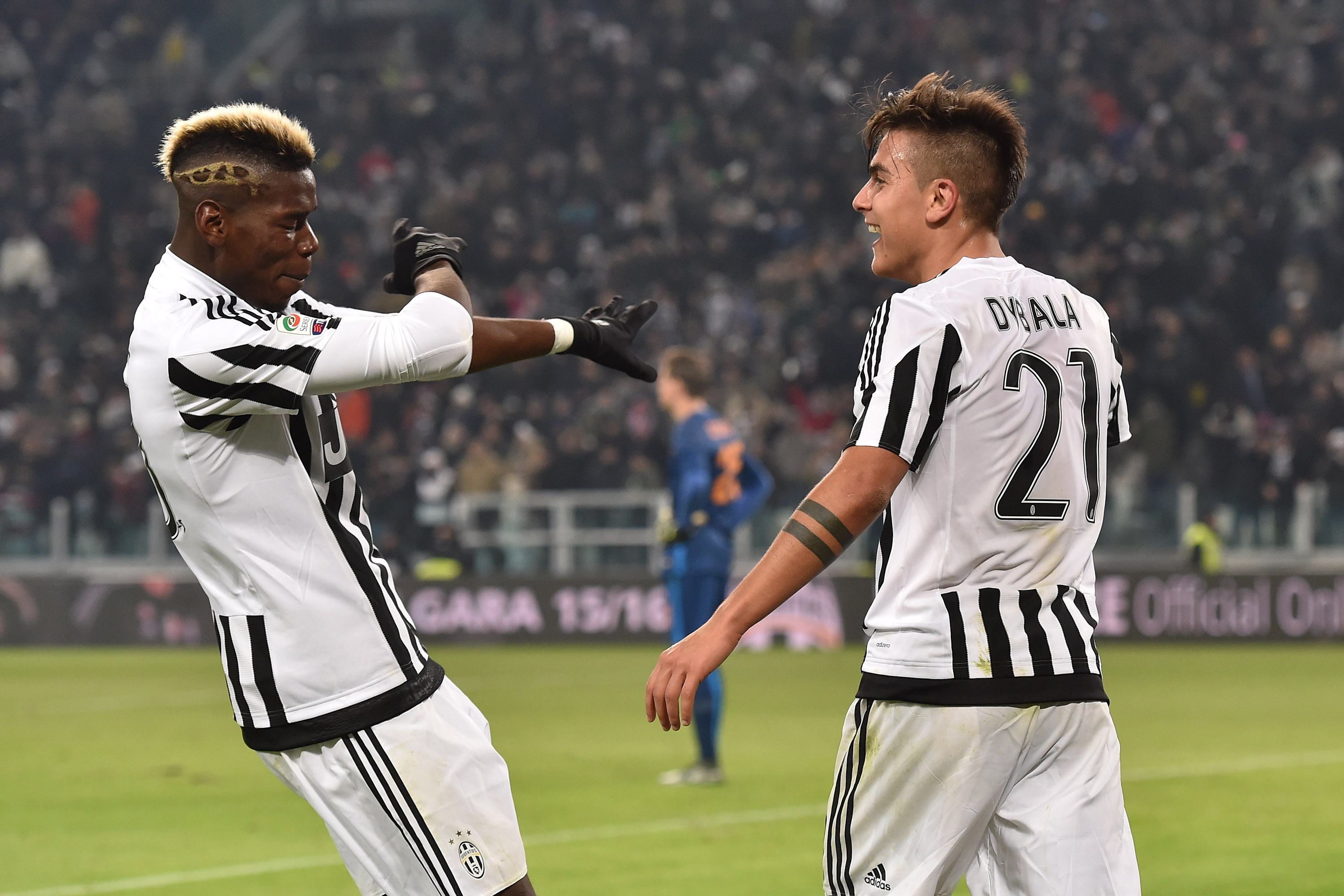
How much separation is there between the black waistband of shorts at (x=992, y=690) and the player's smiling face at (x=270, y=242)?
143 cm

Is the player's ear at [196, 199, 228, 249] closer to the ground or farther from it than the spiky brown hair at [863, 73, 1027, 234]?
closer to the ground

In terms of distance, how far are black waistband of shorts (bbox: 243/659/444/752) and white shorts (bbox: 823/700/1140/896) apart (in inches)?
35.5

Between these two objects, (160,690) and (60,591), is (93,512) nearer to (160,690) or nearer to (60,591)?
(60,591)

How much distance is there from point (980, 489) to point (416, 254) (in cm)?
129

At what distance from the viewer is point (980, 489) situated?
125 inches

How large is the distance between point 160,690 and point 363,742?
11.7m

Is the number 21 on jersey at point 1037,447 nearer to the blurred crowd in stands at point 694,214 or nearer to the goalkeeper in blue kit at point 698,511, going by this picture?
the goalkeeper in blue kit at point 698,511

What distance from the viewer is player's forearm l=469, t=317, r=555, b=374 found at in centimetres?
333

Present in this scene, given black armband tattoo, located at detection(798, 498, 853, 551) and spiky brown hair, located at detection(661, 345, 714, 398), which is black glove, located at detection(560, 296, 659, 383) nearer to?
black armband tattoo, located at detection(798, 498, 853, 551)

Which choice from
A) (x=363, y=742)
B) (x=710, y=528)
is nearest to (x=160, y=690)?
(x=710, y=528)

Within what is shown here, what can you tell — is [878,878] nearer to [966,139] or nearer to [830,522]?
[830,522]

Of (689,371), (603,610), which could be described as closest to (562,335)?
(689,371)

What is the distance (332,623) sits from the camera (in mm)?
3322

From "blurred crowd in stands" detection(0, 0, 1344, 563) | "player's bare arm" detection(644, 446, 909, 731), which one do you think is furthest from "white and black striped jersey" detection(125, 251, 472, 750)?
"blurred crowd in stands" detection(0, 0, 1344, 563)
